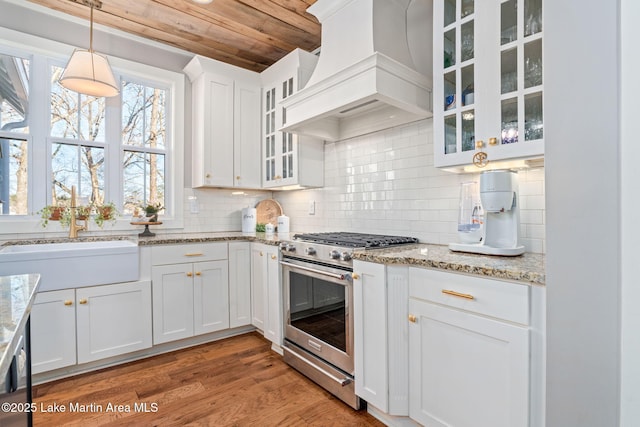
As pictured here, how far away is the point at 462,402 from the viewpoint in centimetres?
138

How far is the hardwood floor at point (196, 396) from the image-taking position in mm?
1748

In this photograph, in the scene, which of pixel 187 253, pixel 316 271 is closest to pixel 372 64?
pixel 316 271

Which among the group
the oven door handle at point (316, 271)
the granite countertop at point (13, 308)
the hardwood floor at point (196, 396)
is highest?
the granite countertop at point (13, 308)

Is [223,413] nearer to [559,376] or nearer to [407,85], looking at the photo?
[559,376]

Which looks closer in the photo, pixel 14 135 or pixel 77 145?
pixel 14 135

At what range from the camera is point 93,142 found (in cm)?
275

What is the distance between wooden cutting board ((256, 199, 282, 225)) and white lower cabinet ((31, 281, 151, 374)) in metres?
1.30

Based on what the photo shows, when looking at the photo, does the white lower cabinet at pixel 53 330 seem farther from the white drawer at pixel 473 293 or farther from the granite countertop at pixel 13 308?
the white drawer at pixel 473 293

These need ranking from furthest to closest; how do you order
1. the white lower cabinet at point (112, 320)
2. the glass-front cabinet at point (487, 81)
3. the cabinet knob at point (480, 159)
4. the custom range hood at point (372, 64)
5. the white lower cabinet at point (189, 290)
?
the white lower cabinet at point (189, 290) < the white lower cabinet at point (112, 320) < the custom range hood at point (372, 64) < the cabinet knob at point (480, 159) < the glass-front cabinet at point (487, 81)

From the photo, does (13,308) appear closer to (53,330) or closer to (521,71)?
(53,330)

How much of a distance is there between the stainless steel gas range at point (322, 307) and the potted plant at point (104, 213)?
150cm

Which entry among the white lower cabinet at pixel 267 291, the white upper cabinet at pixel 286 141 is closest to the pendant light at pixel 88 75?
the white upper cabinet at pixel 286 141

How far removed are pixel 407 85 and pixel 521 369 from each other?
5.06ft

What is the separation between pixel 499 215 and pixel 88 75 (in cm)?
266
